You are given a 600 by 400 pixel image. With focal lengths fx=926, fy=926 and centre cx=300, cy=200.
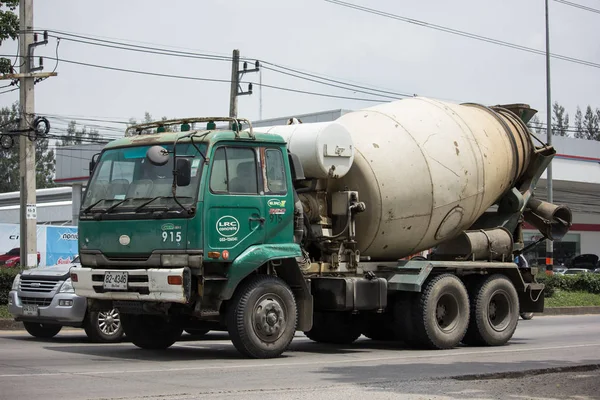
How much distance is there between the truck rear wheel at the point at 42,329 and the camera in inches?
634

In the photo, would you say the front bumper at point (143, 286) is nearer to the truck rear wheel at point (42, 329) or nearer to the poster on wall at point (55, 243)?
the truck rear wheel at point (42, 329)

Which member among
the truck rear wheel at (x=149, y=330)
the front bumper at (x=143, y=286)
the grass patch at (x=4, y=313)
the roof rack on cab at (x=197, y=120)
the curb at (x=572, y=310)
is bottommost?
the curb at (x=572, y=310)

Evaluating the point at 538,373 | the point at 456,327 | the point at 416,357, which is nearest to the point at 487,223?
the point at 456,327

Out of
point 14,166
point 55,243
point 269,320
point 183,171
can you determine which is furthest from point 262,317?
point 14,166

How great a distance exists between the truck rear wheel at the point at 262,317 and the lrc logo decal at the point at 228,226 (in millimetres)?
739

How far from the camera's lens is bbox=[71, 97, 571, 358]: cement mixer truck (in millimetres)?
11781

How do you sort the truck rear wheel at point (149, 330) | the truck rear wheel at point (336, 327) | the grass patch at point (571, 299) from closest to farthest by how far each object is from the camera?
the truck rear wheel at point (149, 330), the truck rear wheel at point (336, 327), the grass patch at point (571, 299)

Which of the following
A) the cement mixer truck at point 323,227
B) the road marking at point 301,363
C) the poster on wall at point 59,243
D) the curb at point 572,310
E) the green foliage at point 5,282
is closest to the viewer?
the road marking at point 301,363

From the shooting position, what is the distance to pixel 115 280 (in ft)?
39.2

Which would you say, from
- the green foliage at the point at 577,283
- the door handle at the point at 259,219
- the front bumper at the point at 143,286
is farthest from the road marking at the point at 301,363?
the green foliage at the point at 577,283

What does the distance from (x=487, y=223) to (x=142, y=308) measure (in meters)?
7.03

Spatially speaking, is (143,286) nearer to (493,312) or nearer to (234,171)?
(234,171)

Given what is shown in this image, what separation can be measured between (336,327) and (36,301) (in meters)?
4.97

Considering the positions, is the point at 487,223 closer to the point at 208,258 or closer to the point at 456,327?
the point at 456,327
